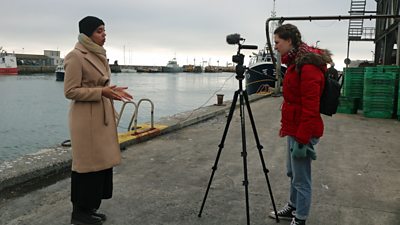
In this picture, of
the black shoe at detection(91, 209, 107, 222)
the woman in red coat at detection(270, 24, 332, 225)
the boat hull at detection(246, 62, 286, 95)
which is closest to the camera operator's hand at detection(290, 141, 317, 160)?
the woman in red coat at detection(270, 24, 332, 225)

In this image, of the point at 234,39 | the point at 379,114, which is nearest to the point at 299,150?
the point at 234,39

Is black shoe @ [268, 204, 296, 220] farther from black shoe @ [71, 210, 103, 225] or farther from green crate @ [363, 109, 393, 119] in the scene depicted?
green crate @ [363, 109, 393, 119]

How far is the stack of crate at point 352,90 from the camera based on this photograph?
11617 mm

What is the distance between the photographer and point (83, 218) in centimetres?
349

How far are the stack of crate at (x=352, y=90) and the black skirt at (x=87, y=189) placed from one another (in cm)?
960

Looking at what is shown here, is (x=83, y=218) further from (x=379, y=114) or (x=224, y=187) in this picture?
(x=379, y=114)

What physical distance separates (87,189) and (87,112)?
2.30ft

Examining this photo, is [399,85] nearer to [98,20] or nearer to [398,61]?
[398,61]

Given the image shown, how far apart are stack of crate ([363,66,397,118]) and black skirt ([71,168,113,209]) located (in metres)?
9.07

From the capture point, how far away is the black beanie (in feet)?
10.9

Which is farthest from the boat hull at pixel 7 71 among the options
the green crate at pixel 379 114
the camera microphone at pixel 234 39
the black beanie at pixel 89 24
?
the camera microphone at pixel 234 39

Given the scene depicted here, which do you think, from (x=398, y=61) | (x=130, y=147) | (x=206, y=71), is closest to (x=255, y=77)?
(x=398, y=61)

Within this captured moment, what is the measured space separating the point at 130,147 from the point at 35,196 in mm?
2425

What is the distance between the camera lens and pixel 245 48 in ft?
12.3
